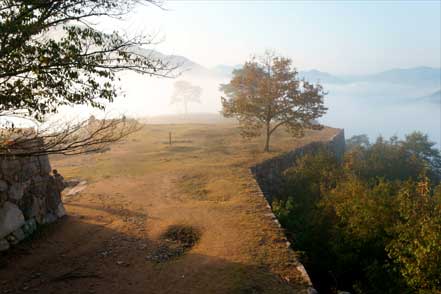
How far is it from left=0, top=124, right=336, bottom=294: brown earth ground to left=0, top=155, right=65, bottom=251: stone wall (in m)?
0.45

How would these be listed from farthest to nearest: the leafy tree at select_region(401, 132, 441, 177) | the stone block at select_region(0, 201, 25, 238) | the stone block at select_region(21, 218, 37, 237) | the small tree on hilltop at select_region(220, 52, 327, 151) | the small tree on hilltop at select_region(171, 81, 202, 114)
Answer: the small tree on hilltop at select_region(171, 81, 202, 114) < the leafy tree at select_region(401, 132, 441, 177) < the small tree on hilltop at select_region(220, 52, 327, 151) < the stone block at select_region(21, 218, 37, 237) < the stone block at select_region(0, 201, 25, 238)

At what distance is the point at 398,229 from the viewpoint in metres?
9.92

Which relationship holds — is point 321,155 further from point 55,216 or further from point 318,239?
point 55,216

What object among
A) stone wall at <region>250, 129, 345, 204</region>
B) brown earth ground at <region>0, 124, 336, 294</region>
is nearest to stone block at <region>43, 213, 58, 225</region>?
brown earth ground at <region>0, 124, 336, 294</region>

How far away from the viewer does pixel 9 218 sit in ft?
33.2

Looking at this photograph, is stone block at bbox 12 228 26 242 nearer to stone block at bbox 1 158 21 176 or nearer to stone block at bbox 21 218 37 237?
stone block at bbox 21 218 37 237

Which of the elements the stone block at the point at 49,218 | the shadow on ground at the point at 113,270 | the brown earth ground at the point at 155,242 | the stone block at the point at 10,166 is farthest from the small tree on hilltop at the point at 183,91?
the shadow on ground at the point at 113,270

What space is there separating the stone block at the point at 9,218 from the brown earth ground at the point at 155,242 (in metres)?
0.66

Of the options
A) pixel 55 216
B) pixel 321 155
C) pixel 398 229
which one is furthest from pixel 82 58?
pixel 321 155

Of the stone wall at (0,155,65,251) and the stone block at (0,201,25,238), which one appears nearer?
the stone block at (0,201,25,238)

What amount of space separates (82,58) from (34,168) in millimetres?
6835

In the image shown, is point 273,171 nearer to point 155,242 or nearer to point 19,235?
point 155,242

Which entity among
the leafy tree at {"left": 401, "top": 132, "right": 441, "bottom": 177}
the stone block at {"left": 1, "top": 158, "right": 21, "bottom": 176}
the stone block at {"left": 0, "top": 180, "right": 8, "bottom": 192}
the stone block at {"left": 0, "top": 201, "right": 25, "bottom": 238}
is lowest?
the leafy tree at {"left": 401, "top": 132, "right": 441, "bottom": 177}

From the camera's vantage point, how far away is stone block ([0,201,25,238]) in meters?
9.87
